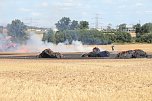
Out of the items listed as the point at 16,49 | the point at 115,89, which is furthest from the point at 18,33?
the point at 115,89

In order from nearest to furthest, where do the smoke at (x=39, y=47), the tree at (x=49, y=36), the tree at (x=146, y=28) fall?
the smoke at (x=39, y=47) → the tree at (x=49, y=36) → the tree at (x=146, y=28)

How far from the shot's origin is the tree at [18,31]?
4312 inches

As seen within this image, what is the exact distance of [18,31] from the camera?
123 metres

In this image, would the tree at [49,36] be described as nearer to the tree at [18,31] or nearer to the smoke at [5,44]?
the tree at [18,31]

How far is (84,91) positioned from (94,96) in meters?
1.83

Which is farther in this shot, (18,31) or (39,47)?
(18,31)

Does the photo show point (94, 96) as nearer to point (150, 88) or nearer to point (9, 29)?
point (150, 88)

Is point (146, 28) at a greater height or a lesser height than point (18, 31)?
greater

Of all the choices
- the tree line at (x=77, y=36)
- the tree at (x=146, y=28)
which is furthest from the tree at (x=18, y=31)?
the tree at (x=146, y=28)

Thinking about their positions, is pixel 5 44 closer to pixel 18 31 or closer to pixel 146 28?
pixel 18 31

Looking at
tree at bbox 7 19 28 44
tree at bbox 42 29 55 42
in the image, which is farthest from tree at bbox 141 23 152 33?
tree at bbox 42 29 55 42

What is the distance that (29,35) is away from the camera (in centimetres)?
11538

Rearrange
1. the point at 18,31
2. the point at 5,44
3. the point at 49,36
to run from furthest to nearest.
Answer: the point at 18,31, the point at 49,36, the point at 5,44

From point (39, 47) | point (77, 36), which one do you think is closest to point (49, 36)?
point (77, 36)
